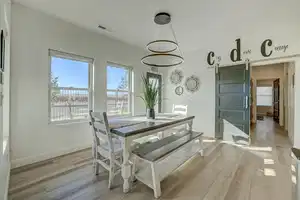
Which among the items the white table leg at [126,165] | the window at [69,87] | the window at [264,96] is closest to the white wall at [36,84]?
the window at [69,87]

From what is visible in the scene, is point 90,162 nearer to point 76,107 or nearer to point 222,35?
point 76,107

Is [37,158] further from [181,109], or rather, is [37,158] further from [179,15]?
[179,15]

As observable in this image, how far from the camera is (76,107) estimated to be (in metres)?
3.70

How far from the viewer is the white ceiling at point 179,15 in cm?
295

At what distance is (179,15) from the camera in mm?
3354

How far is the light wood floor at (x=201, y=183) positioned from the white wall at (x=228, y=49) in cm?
207

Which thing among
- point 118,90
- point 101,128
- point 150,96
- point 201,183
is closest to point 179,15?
point 150,96

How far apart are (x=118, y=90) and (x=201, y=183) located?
3039 mm

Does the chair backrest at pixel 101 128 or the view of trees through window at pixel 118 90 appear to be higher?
the view of trees through window at pixel 118 90

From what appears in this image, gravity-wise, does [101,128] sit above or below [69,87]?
below

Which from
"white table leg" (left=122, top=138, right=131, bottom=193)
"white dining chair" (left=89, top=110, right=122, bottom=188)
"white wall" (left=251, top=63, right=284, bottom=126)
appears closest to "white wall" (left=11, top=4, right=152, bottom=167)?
"white dining chair" (left=89, top=110, right=122, bottom=188)

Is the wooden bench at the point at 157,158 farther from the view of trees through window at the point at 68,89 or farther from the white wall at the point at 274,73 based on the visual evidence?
the white wall at the point at 274,73

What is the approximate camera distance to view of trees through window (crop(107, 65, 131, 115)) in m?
4.37

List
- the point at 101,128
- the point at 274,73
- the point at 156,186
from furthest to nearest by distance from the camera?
the point at 274,73 → the point at 101,128 → the point at 156,186
